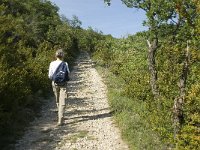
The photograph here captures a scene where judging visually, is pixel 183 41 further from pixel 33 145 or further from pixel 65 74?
pixel 33 145

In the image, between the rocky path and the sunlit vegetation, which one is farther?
the rocky path

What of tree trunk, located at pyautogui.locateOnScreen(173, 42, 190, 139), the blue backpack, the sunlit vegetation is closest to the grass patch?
the sunlit vegetation

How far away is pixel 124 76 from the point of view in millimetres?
22047

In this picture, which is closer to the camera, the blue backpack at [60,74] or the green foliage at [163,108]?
the green foliage at [163,108]

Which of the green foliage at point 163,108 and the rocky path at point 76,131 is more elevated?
the green foliage at point 163,108

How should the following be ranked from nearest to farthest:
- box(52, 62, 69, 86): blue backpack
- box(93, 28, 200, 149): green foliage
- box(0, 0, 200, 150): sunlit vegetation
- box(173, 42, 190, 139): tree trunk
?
box(93, 28, 200, 149): green foliage < box(0, 0, 200, 150): sunlit vegetation < box(173, 42, 190, 139): tree trunk < box(52, 62, 69, 86): blue backpack

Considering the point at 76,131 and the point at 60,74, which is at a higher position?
the point at 60,74

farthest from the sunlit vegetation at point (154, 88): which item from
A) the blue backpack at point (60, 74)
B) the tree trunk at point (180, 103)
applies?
the blue backpack at point (60, 74)

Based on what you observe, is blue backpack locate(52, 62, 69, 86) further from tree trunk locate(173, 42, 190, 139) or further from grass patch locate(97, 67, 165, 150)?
tree trunk locate(173, 42, 190, 139)

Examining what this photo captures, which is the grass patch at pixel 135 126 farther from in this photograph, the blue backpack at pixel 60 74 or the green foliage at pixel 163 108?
the blue backpack at pixel 60 74

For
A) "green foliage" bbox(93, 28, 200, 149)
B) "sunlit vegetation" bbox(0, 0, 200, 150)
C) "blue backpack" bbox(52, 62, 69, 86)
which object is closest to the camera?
"green foliage" bbox(93, 28, 200, 149)

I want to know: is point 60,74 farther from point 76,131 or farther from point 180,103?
point 180,103

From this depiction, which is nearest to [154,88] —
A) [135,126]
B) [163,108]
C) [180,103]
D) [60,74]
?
[163,108]

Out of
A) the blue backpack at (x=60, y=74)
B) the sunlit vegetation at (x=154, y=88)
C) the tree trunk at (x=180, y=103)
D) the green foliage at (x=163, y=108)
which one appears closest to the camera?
the green foliage at (x=163, y=108)
